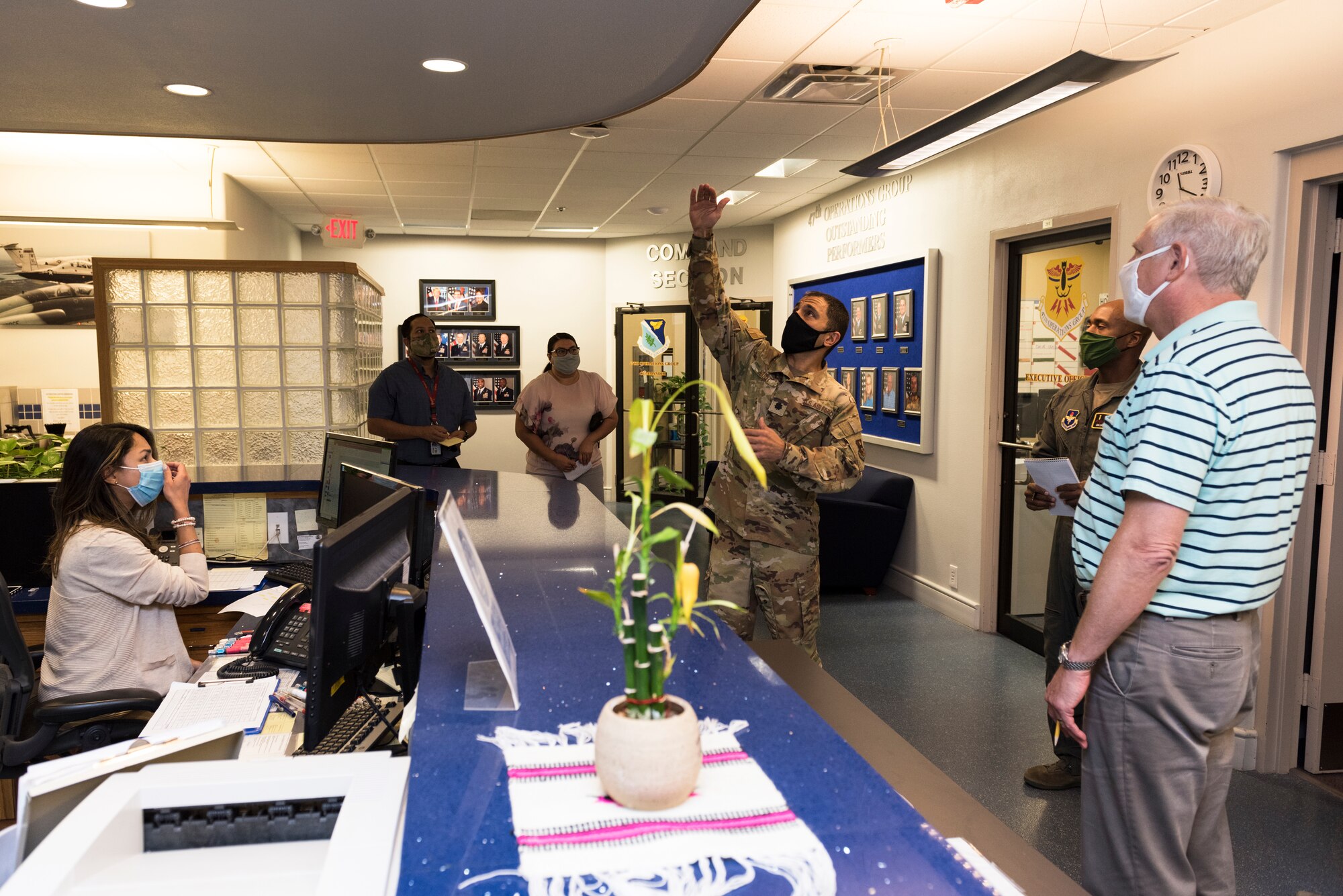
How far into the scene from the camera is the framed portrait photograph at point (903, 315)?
19.5 feet

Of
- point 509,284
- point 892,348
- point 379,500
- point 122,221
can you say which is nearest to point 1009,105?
point 379,500

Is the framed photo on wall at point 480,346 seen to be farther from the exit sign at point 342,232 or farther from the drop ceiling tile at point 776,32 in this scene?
the drop ceiling tile at point 776,32

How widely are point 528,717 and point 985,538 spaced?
4331 mm

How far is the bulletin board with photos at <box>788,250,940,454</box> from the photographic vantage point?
5.74 metres

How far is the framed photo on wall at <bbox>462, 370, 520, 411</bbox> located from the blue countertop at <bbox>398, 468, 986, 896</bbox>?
8.17 meters

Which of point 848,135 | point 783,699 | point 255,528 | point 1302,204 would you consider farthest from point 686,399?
point 783,699

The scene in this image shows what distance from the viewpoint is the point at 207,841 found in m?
0.99

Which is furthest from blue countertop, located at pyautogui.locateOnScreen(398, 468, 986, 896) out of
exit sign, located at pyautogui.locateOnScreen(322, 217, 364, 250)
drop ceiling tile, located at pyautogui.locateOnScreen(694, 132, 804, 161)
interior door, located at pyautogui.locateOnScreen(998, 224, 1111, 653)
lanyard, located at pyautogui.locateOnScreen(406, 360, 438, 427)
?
exit sign, located at pyautogui.locateOnScreen(322, 217, 364, 250)

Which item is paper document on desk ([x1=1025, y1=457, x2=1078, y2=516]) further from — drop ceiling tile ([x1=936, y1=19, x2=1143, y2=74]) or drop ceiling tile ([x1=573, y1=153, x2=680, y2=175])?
drop ceiling tile ([x1=573, y1=153, x2=680, y2=175])

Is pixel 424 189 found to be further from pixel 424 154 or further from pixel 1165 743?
pixel 1165 743

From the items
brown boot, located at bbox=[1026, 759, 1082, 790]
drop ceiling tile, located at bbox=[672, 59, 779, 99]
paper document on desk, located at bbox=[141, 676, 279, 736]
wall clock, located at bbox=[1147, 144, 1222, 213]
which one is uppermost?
drop ceiling tile, located at bbox=[672, 59, 779, 99]

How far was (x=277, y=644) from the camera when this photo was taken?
2.38 meters

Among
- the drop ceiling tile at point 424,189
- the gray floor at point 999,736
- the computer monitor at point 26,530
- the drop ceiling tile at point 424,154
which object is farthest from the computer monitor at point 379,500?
the drop ceiling tile at point 424,189

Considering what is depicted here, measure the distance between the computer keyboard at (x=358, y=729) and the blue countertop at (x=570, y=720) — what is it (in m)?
0.23
